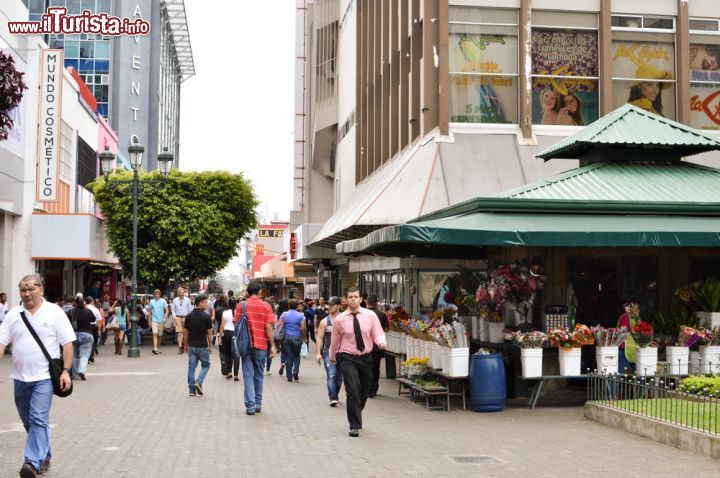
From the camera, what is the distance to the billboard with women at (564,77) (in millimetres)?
24781

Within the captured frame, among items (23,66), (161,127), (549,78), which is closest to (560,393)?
(549,78)

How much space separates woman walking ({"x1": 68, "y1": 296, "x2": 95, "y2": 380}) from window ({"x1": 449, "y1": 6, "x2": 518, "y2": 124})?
10449mm

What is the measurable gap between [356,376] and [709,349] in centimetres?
619

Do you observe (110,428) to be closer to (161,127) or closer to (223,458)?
(223,458)

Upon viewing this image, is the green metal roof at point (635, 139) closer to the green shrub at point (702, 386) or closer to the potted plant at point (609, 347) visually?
the potted plant at point (609, 347)

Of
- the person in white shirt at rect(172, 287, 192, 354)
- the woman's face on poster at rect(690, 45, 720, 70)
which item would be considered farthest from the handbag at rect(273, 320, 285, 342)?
the woman's face on poster at rect(690, 45, 720, 70)

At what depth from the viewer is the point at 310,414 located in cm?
1389

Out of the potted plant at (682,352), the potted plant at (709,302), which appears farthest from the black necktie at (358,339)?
the potted plant at (709,302)

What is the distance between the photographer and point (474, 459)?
32.7 feet

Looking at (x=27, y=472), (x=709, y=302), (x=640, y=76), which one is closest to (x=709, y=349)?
(x=709, y=302)

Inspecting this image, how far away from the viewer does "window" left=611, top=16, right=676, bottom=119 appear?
82.9 ft

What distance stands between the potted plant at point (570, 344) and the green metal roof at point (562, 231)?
1395mm

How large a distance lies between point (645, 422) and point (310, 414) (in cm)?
502
